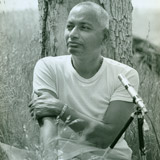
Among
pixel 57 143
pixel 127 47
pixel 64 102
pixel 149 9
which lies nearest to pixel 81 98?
pixel 64 102

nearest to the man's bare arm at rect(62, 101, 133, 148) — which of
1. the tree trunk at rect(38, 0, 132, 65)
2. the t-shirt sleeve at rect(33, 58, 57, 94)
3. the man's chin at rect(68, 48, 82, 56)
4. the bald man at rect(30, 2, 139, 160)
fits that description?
the bald man at rect(30, 2, 139, 160)

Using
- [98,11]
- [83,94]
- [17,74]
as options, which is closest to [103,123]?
[83,94]

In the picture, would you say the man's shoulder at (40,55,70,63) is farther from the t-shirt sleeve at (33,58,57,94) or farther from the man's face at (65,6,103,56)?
the man's face at (65,6,103,56)

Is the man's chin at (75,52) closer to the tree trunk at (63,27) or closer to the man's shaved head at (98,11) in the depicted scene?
the man's shaved head at (98,11)

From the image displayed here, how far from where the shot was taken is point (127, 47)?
132 inches

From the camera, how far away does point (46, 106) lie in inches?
102

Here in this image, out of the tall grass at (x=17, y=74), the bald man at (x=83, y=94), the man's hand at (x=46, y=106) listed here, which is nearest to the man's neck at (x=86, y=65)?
the bald man at (x=83, y=94)

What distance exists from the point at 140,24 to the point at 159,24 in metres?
0.29

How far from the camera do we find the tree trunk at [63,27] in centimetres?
321

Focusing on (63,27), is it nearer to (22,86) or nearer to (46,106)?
(22,86)

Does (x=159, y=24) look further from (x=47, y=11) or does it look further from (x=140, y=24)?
(x=47, y=11)

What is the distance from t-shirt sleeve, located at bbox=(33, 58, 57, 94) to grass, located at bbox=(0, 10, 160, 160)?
395mm

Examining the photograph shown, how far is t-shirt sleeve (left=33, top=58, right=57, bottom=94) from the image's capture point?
2680 mm

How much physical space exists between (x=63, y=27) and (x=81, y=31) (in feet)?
1.89
